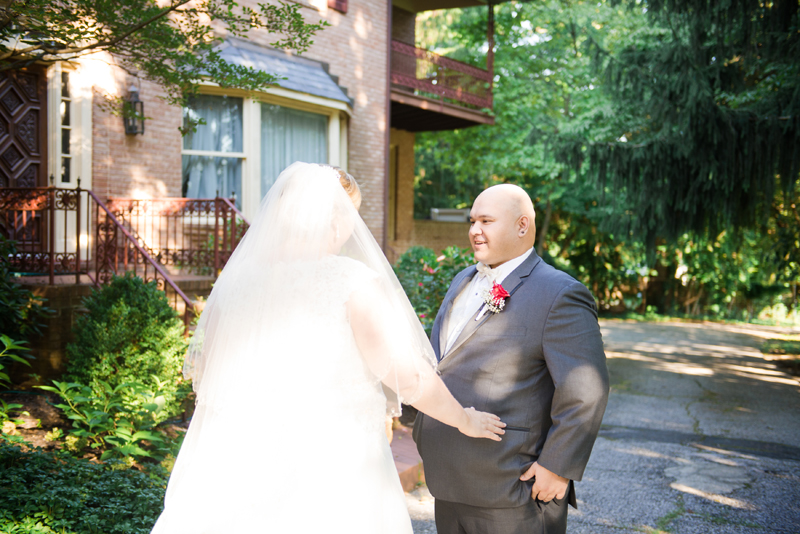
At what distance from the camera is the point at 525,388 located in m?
2.28

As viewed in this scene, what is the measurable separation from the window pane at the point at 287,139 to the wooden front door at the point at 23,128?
3.54 metres

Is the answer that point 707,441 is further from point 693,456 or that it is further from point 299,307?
point 299,307

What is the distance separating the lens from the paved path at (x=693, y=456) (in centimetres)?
418

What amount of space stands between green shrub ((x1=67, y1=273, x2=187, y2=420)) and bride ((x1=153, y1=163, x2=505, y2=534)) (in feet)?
9.03

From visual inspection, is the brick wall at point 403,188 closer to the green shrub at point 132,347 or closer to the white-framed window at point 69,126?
the white-framed window at point 69,126

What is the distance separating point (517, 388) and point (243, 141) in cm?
885

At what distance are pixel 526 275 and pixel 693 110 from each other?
8229 millimetres

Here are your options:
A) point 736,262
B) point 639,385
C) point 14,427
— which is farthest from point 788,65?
point 736,262

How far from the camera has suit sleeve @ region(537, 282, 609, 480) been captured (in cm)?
212

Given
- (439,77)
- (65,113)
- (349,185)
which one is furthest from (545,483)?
(439,77)

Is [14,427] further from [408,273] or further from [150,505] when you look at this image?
[408,273]

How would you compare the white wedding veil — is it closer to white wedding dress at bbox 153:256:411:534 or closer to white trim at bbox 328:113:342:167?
white wedding dress at bbox 153:256:411:534

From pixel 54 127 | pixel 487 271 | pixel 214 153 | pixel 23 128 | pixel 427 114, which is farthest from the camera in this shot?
pixel 427 114

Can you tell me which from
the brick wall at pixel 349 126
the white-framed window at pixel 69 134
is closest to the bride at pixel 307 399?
the white-framed window at pixel 69 134
